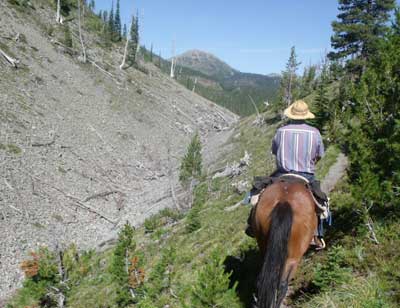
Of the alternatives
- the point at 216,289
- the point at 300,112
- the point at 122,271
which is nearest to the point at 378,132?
the point at 300,112

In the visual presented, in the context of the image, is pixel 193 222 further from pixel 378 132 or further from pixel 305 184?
pixel 305 184

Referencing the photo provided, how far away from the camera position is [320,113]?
80.6 feet

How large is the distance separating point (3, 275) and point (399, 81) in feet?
67.6

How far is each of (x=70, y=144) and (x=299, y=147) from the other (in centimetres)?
3268

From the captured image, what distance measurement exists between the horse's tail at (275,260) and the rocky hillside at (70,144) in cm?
1776

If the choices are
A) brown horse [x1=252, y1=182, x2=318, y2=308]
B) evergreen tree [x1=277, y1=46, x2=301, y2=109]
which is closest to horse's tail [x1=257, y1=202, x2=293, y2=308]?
brown horse [x1=252, y1=182, x2=318, y2=308]

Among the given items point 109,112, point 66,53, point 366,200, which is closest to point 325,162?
point 366,200

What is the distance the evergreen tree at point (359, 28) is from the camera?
3197cm

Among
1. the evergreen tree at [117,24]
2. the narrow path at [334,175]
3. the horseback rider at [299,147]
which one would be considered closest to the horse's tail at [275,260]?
the horseback rider at [299,147]

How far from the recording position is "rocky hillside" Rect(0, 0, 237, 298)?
81.1ft

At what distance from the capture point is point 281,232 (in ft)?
17.7

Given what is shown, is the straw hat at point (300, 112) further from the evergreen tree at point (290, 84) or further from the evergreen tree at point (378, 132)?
the evergreen tree at point (290, 84)

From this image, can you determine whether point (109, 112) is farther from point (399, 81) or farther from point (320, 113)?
point (399, 81)

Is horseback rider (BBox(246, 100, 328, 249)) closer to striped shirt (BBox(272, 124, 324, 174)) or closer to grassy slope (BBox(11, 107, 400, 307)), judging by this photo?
striped shirt (BBox(272, 124, 324, 174))
